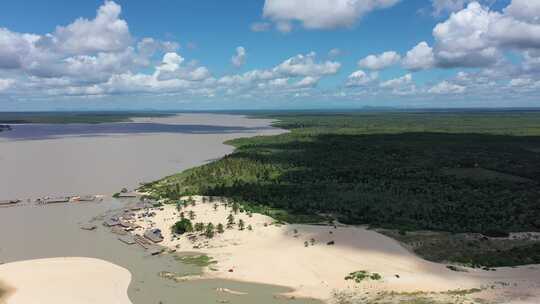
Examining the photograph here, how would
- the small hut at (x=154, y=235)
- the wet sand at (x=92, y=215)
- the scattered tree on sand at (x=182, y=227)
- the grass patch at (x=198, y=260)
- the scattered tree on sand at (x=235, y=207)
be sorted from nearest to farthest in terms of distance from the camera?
the wet sand at (x=92, y=215) < the grass patch at (x=198, y=260) < the small hut at (x=154, y=235) < the scattered tree on sand at (x=182, y=227) < the scattered tree on sand at (x=235, y=207)

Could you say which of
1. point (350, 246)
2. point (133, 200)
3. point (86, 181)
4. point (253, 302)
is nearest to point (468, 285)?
point (350, 246)

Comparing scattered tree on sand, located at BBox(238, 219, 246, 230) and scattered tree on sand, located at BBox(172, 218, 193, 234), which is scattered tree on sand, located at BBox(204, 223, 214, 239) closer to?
scattered tree on sand, located at BBox(172, 218, 193, 234)

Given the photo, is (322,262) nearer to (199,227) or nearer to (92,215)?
(199,227)

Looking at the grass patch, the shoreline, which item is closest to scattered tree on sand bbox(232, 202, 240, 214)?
the shoreline

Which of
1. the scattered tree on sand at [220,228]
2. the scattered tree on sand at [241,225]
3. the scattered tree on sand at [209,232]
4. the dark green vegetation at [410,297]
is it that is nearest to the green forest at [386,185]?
the scattered tree on sand at [241,225]

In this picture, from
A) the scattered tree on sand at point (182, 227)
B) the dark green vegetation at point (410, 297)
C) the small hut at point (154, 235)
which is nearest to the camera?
the dark green vegetation at point (410, 297)

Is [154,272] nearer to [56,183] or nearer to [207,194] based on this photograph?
[207,194]

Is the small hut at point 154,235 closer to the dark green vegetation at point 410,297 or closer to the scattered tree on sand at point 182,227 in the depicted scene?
the scattered tree on sand at point 182,227

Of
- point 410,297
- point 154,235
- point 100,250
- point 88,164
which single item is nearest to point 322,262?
point 410,297
